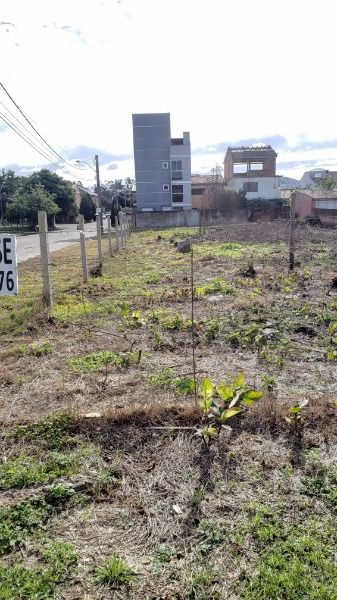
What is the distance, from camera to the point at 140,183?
162ft

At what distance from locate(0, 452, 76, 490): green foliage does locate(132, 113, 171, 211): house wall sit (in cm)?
4783

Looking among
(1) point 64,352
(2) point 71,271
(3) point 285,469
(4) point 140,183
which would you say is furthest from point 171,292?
(4) point 140,183

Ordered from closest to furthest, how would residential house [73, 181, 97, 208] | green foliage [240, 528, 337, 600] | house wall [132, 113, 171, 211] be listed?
green foliage [240, 528, 337, 600] < residential house [73, 181, 97, 208] < house wall [132, 113, 171, 211]

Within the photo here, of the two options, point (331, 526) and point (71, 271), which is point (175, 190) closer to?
point (71, 271)

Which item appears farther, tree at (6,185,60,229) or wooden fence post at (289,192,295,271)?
tree at (6,185,60,229)

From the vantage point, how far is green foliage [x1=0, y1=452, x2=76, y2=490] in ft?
8.25

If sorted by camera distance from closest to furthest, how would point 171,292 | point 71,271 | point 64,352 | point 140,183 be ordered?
point 64,352, point 171,292, point 71,271, point 140,183

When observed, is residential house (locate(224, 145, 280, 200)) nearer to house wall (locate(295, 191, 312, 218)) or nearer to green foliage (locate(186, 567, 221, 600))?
house wall (locate(295, 191, 312, 218))

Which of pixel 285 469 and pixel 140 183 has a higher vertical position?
pixel 140 183

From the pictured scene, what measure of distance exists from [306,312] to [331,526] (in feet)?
14.0

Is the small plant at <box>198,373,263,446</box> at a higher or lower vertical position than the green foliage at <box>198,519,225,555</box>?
higher

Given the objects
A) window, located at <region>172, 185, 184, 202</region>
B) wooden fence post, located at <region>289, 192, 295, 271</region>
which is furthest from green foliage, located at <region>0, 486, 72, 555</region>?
window, located at <region>172, 185, 184, 202</region>

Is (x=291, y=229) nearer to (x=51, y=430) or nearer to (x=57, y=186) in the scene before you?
(x=51, y=430)

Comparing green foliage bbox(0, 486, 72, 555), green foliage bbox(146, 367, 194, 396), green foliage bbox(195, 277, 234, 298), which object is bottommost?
green foliage bbox(0, 486, 72, 555)
